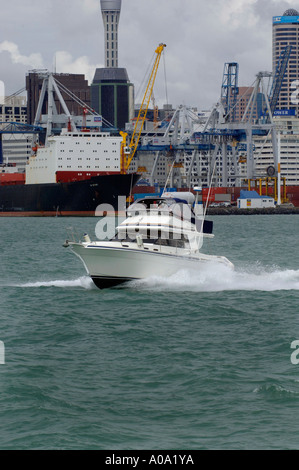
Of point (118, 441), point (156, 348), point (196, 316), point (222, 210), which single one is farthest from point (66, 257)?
point (222, 210)

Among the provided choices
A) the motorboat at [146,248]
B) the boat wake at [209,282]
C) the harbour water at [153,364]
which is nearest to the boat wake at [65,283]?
the boat wake at [209,282]

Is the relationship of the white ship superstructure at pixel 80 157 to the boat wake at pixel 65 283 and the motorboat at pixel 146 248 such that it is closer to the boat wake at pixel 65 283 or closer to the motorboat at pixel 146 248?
the boat wake at pixel 65 283

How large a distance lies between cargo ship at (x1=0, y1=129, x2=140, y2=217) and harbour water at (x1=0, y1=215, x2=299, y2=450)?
79.1 m

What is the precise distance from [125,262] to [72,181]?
87633 millimetres

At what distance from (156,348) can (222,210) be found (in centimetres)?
13505

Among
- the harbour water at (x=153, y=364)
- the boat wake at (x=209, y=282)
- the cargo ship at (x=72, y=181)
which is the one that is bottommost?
the harbour water at (x=153, y=364)

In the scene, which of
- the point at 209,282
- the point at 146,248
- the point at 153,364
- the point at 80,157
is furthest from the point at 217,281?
the point at 80,157

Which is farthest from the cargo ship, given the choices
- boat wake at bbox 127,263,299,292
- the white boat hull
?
the white boat hull

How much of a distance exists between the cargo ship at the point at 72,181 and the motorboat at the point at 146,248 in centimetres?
7803

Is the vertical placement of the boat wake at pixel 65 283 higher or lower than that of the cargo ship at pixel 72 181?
lower

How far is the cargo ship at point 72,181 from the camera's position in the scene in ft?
364

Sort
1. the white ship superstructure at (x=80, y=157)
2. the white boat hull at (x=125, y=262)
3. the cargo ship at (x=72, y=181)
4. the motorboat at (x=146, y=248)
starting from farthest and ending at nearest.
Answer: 1. the white ship superstructure at (x=80, y=157)
2. the cargo ship at (x=72, y=181)
3. the motorboat at (x=146, y=248)
4. the white boat hull at (x=125, y=262)

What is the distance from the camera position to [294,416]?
15.0 metres

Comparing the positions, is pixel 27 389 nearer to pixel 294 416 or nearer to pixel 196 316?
pixel 294 416
